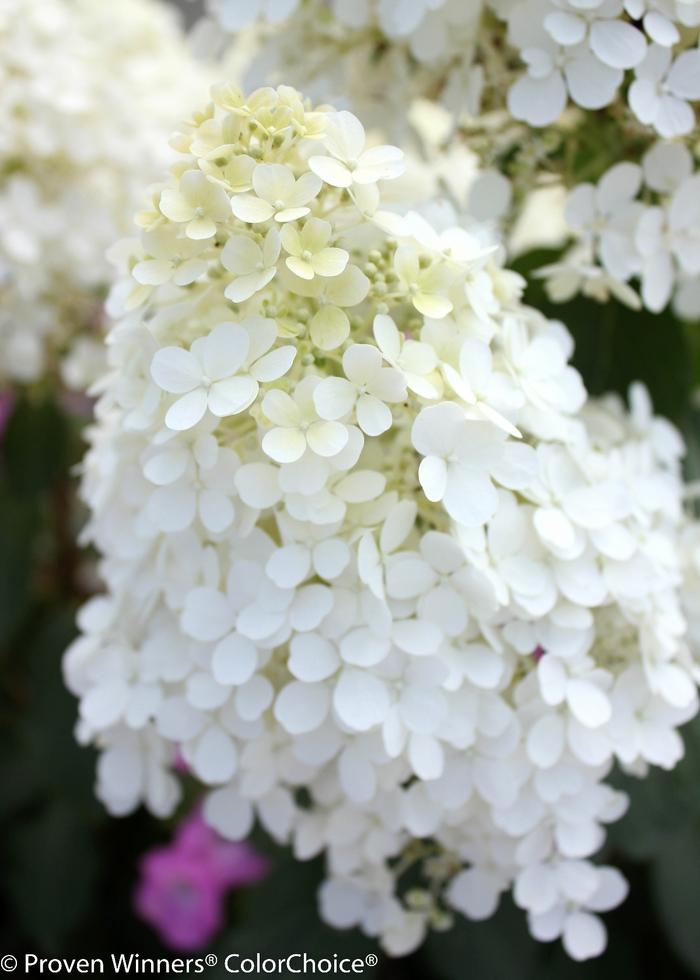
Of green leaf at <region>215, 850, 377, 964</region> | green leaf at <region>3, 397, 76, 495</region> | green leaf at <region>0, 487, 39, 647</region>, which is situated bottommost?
green leaf at <region>0, 487, 39, 647</region>

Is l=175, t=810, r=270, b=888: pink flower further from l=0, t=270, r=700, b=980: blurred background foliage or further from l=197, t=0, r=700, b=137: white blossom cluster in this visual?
l=197, t=0, r=700, b=137: white blossom cluster

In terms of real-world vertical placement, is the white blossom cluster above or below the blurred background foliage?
above

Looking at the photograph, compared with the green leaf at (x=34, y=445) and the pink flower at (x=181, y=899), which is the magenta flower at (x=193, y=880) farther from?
the green leaf at (x=34, y=445)

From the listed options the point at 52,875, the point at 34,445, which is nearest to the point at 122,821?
the point at 52,875

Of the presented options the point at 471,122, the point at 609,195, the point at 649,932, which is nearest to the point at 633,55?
the point at 609,195

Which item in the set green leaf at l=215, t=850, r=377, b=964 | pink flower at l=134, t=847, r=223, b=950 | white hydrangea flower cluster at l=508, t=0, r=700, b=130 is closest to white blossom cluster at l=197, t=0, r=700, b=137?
white hydrangea flower cluster at l=508, t=0, r=700, b=130

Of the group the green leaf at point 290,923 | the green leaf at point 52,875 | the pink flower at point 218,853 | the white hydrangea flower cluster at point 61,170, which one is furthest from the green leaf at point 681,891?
the white hydrangea flower cluster at point 61,170

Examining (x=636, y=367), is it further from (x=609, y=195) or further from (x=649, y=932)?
(x=649, y=932)
